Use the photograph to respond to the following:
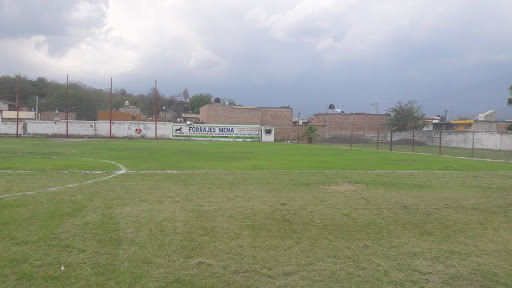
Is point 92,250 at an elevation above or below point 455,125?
below

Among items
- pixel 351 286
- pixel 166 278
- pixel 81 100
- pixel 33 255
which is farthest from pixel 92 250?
pixel 81 100

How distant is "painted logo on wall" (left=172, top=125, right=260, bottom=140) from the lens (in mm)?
47281

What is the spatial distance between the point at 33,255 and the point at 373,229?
4.80m

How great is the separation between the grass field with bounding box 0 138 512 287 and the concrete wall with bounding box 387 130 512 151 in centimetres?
2949

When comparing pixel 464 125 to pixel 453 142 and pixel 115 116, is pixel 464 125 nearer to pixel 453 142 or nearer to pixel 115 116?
pixel 453 142

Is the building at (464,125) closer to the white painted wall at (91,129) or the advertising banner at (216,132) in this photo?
the advertising banner at (216,132)

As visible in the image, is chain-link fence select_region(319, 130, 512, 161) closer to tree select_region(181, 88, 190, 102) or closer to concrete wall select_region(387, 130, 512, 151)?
concrete wall select_region(387, 130, 512, 151)

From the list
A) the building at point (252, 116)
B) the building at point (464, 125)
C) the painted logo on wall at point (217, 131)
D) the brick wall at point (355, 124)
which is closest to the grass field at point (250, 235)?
the painted logo on wall at point (217, 131)

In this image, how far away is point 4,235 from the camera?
4.96 meters

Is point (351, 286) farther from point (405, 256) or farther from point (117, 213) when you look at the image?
point (117, 213)

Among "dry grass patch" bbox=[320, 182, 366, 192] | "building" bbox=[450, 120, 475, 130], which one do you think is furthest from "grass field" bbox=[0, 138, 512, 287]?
"building" bbox=[450, 120, 475, 130]

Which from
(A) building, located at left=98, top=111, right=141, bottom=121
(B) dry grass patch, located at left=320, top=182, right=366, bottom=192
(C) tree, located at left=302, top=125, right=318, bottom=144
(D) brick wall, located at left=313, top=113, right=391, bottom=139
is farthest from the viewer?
(A) building, located at left=98, top=111, right=141, bottom=121

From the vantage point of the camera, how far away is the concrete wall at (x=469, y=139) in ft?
112

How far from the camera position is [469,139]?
36.8m
